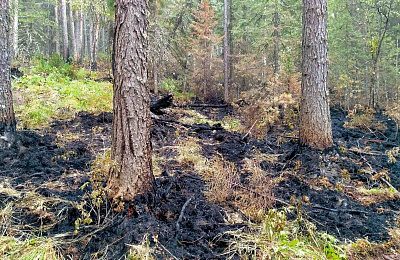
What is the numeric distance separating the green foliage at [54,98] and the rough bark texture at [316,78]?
20.2 feet

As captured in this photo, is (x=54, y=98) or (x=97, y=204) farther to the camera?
(x=54, y=98)

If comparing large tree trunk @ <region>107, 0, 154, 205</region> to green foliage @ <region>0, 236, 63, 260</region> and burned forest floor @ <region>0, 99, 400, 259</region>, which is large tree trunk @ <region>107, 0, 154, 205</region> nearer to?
burned forest floor @ <region>0, 99, 400, 259</region>

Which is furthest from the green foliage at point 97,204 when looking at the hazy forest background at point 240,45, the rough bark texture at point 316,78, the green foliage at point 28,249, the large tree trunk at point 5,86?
the hazy forest background at point 240,45

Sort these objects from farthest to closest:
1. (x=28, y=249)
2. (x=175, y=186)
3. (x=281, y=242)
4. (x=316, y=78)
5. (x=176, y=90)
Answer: (x=176, y=90) → (x=316, y=78) → (x=175, y=186) → (x=281, y=242) → (x=28, y=249)

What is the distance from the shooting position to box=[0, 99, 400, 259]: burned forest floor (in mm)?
2195

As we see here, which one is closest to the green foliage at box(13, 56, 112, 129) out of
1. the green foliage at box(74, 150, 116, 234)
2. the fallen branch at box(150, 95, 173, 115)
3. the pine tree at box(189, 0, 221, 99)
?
the fallen branch at box(150, 95, 173, 115)

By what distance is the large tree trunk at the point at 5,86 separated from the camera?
4.42 meters

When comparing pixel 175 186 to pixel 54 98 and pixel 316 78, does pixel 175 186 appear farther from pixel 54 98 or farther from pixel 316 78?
pixel 54 98

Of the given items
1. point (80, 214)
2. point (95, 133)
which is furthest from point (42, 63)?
point (80, 214)

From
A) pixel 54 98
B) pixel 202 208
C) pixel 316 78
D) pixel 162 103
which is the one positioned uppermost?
pixel 316 78

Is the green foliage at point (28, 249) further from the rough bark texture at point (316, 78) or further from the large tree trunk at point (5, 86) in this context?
the rough bark texture at point (316, 78)

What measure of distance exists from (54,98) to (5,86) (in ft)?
13.0

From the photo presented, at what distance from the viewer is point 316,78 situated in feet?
15.4

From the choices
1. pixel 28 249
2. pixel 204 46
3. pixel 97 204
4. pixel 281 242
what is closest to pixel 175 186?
pixel 97 204
